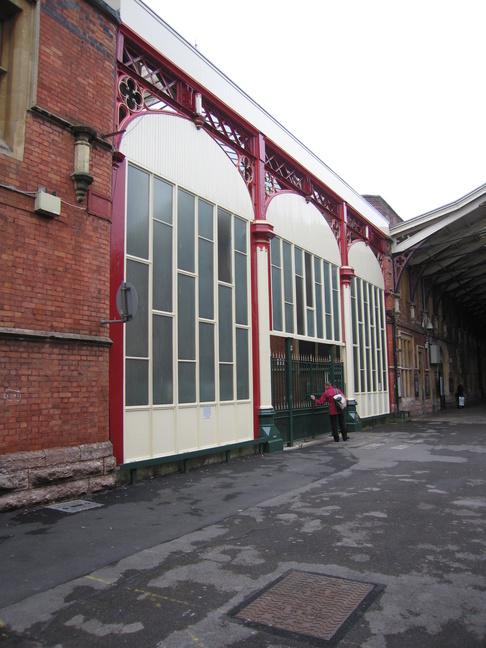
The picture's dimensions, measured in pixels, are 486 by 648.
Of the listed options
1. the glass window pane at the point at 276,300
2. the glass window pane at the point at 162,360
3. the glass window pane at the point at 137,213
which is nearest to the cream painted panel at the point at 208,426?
the glass window pane at the point at 162,360

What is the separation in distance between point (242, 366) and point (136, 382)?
11.3 feet

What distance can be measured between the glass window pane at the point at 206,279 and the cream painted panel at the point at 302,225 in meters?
2.97

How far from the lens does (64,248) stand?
746 cm

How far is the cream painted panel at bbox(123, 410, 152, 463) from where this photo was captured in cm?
828

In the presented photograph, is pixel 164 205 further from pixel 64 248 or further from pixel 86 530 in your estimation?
pixel 86 530

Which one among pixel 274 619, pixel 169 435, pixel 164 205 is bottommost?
pixel 274 619

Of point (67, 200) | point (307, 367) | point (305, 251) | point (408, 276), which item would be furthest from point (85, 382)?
point (408, 276)

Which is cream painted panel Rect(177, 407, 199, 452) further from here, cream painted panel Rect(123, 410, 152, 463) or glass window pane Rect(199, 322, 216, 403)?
cream painted panel Rect(123, 410, 152, 463)

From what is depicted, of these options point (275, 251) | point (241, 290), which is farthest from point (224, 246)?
point (275, 251)

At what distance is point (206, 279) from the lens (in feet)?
34.8

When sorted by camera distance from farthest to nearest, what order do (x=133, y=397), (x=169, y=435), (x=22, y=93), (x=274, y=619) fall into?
(x=169, y=435) → (x=133, y=397) → (x=22, y=93) → (x=274, y=619)

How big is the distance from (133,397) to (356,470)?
14.2 feet

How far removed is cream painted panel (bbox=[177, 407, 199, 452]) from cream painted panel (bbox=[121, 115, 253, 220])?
4396 millimetres

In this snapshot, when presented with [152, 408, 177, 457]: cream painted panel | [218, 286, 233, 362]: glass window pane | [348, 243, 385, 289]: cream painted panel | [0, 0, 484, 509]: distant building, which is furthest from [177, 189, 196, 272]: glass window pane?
[348, 243, 385, 289]: cream painted panel
